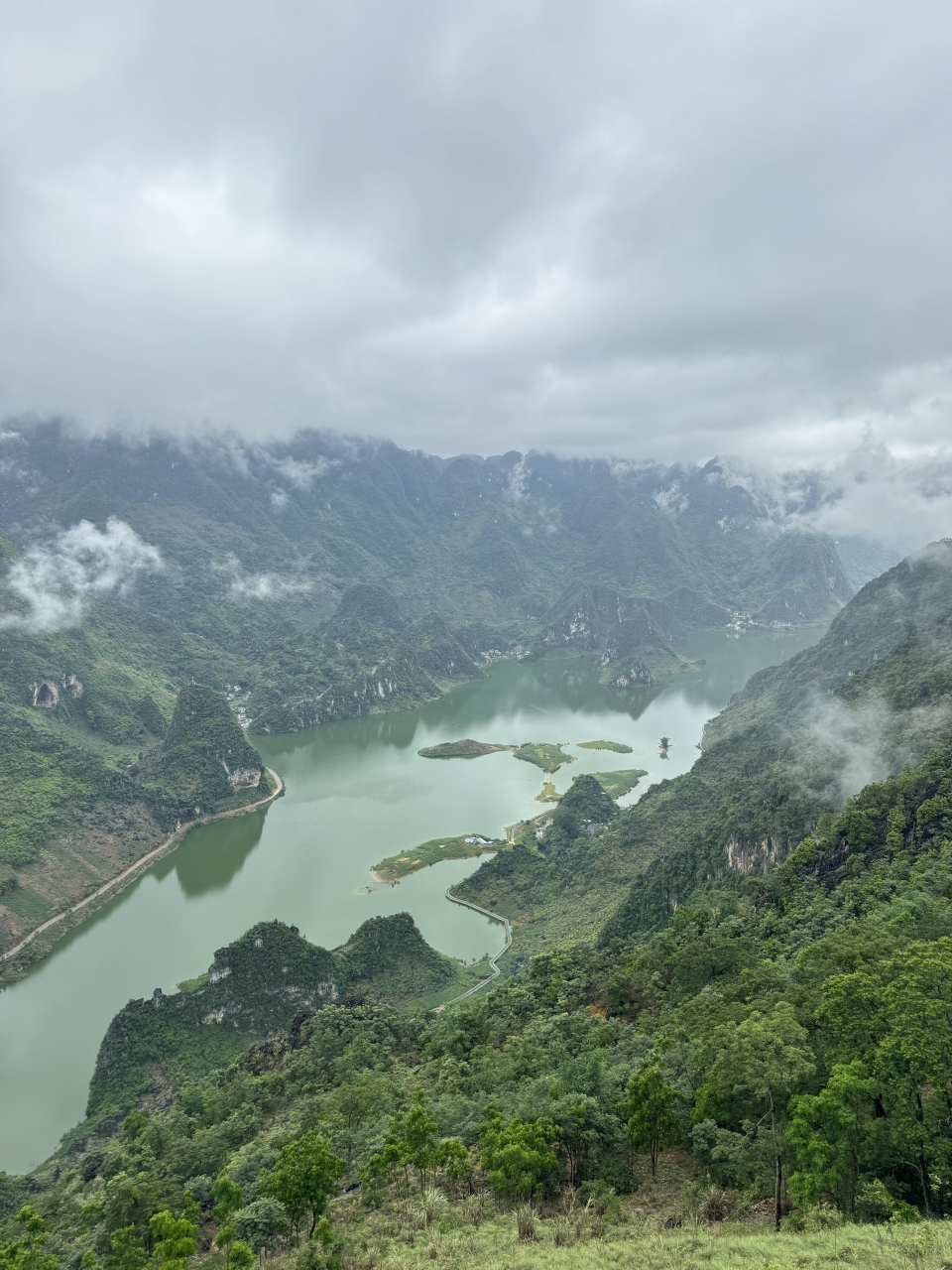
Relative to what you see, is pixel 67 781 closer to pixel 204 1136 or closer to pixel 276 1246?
pixel 204 1136

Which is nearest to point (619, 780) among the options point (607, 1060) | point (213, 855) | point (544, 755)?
point (544, 755)

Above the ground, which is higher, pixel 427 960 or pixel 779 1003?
pixel 779 1003

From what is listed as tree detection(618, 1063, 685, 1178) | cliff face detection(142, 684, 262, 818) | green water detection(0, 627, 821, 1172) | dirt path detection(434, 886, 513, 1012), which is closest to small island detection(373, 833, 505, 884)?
green water detection(0, 627, 821, 1172)

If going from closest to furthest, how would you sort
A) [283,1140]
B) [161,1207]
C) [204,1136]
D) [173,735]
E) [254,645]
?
[161,1207], [283,1140], [204,1136], [173,735], [254,645]

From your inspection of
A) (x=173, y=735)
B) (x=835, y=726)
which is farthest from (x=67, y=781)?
(x=835, y=726)

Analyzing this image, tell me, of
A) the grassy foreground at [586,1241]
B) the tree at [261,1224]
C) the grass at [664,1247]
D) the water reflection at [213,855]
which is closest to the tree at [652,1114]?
the grassy foreground at [586,1241]

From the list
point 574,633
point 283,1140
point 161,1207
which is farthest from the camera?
point 574,633

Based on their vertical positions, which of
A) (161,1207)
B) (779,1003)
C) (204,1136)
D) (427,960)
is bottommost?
(427,960)

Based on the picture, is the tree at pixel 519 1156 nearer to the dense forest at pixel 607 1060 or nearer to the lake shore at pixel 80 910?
the dense forest at pixel 607 1060
